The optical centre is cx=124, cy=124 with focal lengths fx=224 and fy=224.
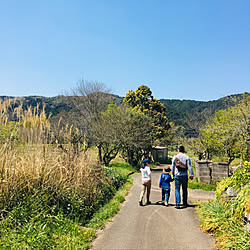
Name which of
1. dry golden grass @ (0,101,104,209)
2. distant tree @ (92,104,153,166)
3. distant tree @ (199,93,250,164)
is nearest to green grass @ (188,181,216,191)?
distant tree @ (199,93,250,164)

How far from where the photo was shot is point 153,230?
453 cm

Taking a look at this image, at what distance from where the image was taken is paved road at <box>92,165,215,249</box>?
3.94 metres

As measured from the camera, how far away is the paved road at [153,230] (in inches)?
155

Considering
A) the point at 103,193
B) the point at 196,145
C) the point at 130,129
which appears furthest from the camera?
the point at 130,129

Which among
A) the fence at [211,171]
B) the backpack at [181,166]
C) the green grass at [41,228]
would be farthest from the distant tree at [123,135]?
the green grass at [41,228]

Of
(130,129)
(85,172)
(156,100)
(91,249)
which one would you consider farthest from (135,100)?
(91,249)

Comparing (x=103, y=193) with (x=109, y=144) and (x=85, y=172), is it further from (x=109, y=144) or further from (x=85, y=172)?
(x=109, y=144)

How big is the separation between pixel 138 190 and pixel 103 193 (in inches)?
79.5

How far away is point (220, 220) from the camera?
4.37m

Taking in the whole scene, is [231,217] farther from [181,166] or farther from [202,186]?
[202,186]

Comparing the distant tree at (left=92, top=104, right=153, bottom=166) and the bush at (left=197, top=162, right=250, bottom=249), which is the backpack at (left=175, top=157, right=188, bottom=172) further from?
the distant tree at (left=92, top=104, right=153, bottom=166)

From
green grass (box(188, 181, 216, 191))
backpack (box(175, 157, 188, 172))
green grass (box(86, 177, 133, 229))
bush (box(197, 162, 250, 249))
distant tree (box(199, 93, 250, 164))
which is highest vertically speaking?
distant tree (box(199, 93, 250, 164))

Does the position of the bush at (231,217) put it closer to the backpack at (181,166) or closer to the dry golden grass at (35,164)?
the backpack at (181,166)

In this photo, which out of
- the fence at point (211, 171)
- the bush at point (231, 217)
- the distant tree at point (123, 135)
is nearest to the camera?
the bush at point (231, 217)
